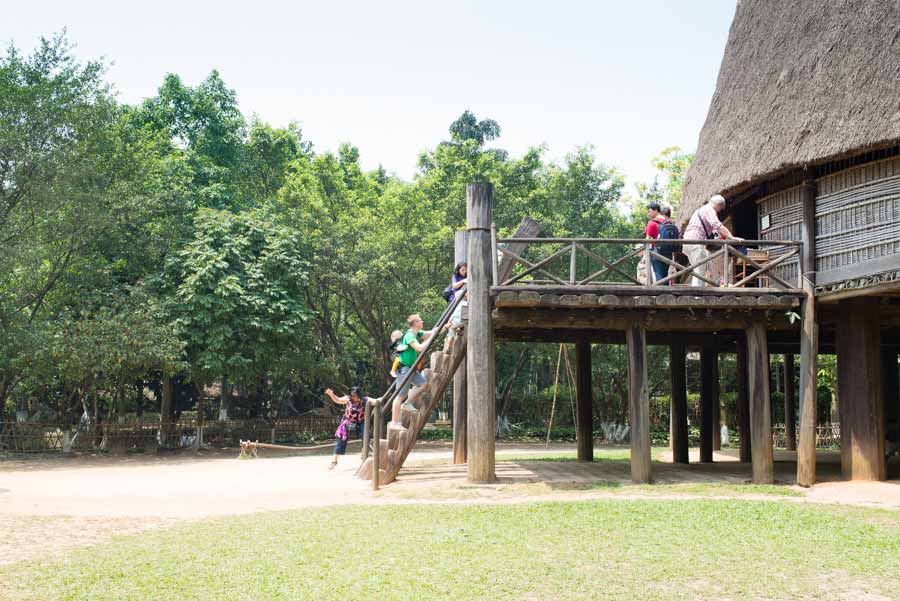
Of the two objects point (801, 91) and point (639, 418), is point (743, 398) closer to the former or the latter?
point (639, 418)

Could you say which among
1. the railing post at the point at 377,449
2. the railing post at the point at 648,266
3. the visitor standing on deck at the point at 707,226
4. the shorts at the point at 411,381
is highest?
the visitor standing on deck at the point at 707,226

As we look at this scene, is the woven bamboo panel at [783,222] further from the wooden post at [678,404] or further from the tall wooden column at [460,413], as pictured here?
the tall wooden column at [460,413]

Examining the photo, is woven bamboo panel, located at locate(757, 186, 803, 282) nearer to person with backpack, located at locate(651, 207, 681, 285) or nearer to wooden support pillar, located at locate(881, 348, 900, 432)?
person with backpack, located at locate(651, 207, 681, 285)

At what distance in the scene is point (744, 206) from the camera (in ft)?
51.5

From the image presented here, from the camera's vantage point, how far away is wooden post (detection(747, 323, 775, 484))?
1280 centimetres

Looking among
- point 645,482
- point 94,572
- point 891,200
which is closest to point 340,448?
point 645,482

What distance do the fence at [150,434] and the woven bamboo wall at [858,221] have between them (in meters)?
19.5

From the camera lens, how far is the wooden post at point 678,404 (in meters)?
18.1

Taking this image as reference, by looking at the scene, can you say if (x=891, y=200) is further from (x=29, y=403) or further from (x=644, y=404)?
(x=29, y=403)

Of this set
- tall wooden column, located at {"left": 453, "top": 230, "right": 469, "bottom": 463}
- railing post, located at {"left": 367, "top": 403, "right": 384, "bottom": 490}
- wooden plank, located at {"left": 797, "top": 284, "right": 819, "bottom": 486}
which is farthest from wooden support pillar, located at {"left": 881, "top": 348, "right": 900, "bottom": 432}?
railing post, located at {"left": 367, "top": 403, "right": 384, "bottom": 490}

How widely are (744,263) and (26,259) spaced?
17.6 metres

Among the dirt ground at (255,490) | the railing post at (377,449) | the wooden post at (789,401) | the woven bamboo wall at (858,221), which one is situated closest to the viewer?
the dirt ground at (255,490)

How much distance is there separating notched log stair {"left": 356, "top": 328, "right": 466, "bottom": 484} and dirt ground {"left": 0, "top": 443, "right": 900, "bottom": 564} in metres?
0.34

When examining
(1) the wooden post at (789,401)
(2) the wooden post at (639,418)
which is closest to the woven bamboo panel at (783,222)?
(2) the wooden post at (639,418)
